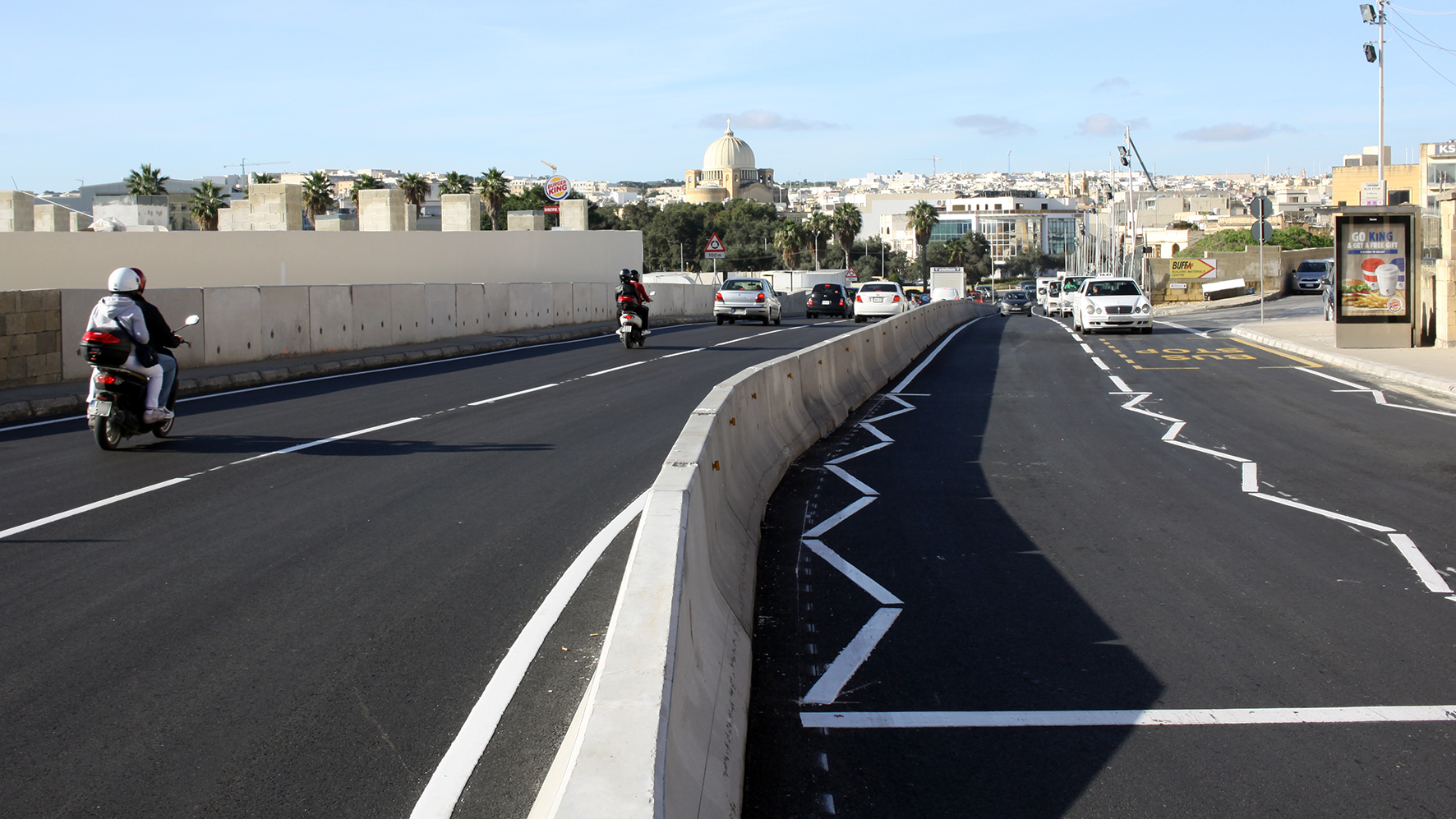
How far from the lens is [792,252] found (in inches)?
4653

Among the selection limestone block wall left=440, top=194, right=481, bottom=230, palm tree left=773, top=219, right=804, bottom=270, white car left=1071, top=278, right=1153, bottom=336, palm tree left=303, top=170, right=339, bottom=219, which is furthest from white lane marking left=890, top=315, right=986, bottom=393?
palm tree left=773, top=219, right=804, bottom=270

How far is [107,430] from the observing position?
1141 centimetres

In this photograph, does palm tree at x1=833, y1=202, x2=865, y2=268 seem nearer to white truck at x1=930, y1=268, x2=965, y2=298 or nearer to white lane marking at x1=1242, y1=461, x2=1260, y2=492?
white truck at x1=930, y1=268, x2=965, y2=298

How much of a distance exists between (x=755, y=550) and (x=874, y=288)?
3586 centimetres

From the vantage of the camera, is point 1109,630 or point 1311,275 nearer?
point 1109,630

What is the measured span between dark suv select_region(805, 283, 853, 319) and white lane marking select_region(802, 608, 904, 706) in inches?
1761

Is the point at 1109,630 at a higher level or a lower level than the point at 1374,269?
lower

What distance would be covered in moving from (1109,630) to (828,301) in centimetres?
4504

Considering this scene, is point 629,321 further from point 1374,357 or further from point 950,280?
point 950,280

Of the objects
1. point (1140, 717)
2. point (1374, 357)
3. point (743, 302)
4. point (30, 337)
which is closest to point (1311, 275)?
point (743, 302)

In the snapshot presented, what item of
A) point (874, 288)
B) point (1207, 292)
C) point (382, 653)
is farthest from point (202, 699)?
point (1207, 292)

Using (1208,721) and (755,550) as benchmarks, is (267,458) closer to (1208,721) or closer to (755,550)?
(755,550)

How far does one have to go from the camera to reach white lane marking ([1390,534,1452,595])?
702 cm

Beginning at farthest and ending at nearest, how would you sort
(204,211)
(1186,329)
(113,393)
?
(204,211) < (1186,329) < (113,393)
